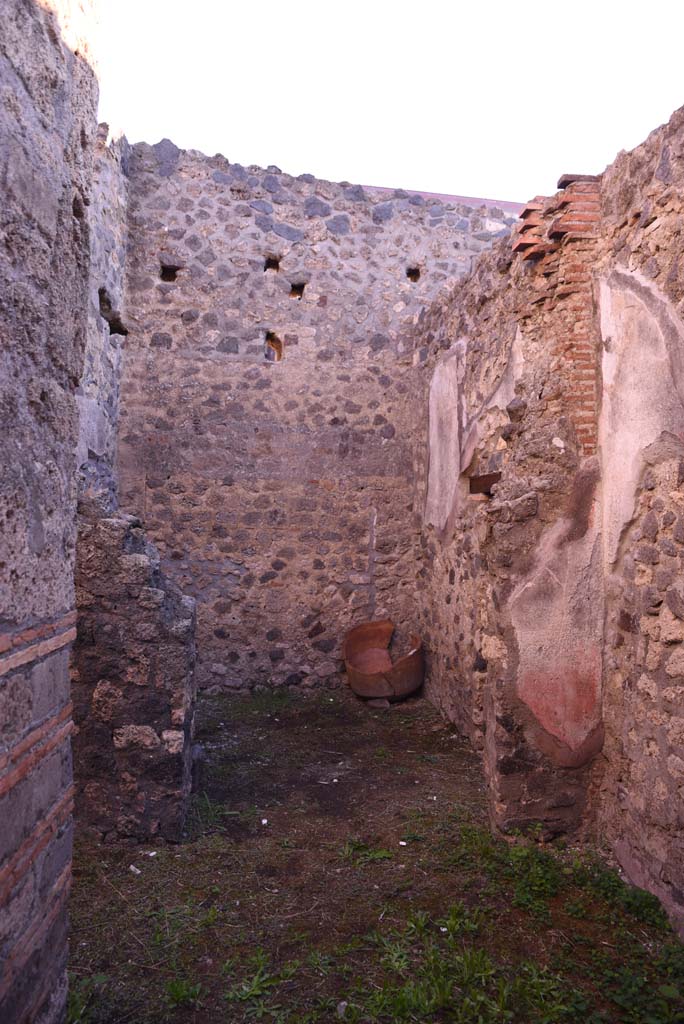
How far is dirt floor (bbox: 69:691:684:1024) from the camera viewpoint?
2.49 metres

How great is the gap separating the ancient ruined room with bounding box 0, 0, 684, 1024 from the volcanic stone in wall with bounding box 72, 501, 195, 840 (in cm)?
2

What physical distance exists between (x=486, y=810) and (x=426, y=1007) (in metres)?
1.75

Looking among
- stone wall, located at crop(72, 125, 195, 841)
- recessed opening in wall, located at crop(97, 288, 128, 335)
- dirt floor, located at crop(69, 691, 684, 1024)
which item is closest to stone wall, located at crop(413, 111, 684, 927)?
dirt floor, located at crop(69, 691, 684, 1024)

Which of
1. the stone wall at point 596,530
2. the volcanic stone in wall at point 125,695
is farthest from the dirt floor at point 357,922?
the stone wall at point 596,530

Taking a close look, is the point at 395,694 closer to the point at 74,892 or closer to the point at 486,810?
the point at 486,810

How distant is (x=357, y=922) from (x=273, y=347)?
5.42m

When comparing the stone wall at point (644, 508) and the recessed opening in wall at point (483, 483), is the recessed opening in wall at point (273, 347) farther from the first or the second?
the stone wall at point (644, 508)

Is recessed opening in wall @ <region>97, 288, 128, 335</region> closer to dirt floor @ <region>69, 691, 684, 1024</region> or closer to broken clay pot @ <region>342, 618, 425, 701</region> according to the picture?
broken clay pot @ <region>342, 618, 425, 701</region>

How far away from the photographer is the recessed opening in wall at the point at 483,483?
4.88 metres

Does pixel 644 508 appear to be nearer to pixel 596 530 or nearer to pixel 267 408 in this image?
pixel 596 530

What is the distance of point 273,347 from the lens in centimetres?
718

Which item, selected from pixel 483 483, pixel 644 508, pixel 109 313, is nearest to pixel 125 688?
pixel 644 508

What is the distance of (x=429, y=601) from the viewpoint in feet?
21.9

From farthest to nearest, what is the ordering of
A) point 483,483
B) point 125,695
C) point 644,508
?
point 483,483
point 125,695
point 644,508
